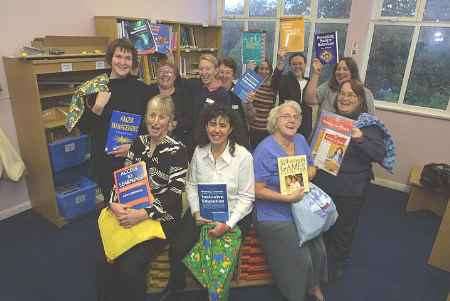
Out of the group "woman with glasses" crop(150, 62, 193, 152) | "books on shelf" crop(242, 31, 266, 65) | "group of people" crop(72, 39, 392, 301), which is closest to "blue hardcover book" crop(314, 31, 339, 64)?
"books on shelf" crop(242, 31, 266, 65)

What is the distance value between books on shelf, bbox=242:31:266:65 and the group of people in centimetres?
112

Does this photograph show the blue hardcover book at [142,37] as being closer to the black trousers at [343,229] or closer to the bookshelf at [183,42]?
the bookshelf at [183,42]

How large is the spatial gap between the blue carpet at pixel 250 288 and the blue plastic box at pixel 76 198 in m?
0.10

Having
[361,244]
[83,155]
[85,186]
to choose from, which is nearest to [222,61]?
[83,155]

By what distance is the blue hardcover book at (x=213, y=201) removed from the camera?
1.79m

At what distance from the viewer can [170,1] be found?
4277 mm

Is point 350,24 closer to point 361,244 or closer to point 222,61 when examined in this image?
point 222,61

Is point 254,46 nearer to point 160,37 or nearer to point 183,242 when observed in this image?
point 160,37

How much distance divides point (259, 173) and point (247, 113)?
4.23ft

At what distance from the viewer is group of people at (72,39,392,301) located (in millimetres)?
1859

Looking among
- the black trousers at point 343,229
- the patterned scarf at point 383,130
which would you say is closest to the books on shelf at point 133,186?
the black trousers at point 343,229

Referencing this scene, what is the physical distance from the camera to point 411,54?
149 inches

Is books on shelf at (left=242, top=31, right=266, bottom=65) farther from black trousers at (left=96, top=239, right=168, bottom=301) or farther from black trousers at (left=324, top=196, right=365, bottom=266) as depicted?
black trousers at (left=96, top=239, right=168, bottom=301)

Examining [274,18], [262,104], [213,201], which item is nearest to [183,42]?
[274,18]
